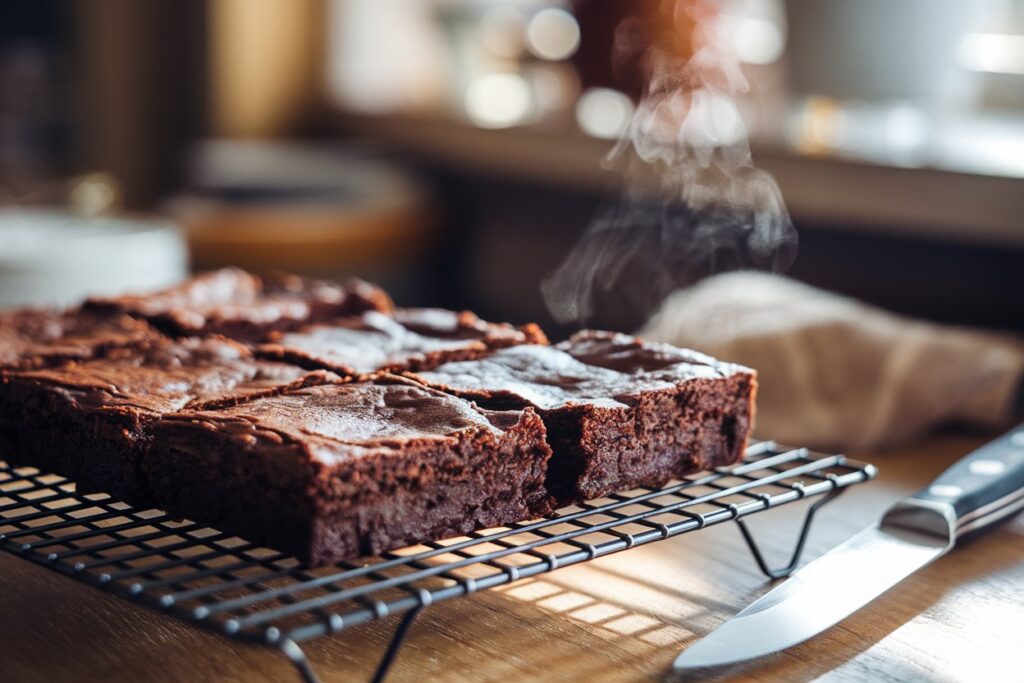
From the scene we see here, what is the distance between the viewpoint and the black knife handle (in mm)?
1283

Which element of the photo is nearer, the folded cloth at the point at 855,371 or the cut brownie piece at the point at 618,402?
the cut brownie piece at the point at 618,402

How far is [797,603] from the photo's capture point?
1102 mm

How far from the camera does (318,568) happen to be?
41.3 inches

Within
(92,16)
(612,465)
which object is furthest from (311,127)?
(612,465)

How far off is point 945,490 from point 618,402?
395 mm

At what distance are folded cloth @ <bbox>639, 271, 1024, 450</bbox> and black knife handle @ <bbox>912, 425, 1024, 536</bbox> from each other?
396 millimetres

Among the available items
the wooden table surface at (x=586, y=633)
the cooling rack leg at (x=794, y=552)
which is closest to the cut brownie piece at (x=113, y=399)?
the wooden table surface at (x=586, y=633)

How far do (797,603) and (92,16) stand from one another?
13.9 feet

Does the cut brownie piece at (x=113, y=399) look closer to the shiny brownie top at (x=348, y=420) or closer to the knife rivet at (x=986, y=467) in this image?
the shiny brownie top at (x=348, y=420)

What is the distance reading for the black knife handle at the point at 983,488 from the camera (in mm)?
1283

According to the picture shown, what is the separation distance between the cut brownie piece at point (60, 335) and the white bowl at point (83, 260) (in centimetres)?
27

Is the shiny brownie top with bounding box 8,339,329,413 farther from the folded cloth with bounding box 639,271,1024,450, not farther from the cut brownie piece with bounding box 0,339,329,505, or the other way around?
the folded cloth with bounding box 639,271,1024,450

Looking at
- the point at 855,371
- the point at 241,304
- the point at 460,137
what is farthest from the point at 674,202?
the point at 460,137

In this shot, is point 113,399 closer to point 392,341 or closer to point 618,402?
point 392,341
